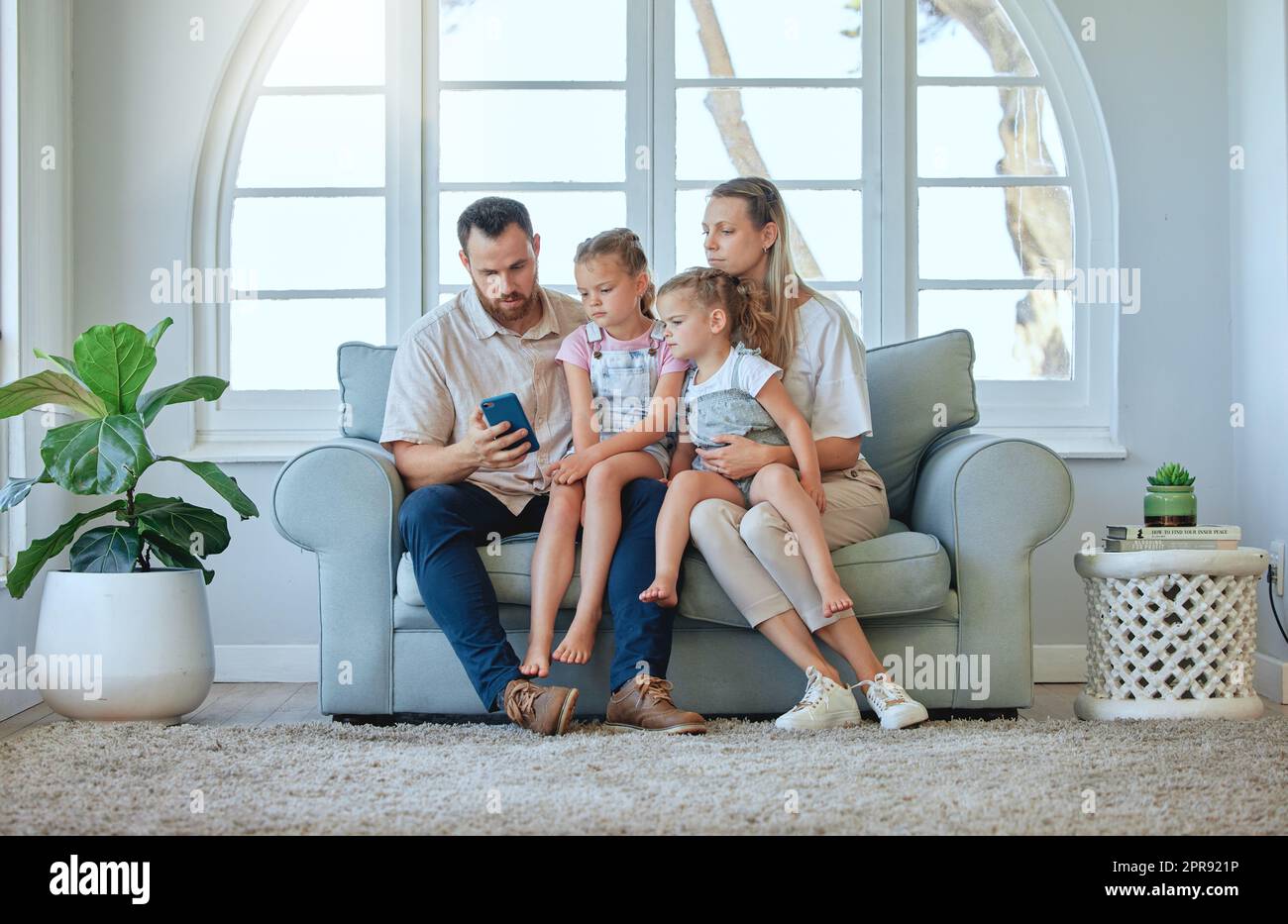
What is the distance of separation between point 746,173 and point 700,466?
47.9 inches

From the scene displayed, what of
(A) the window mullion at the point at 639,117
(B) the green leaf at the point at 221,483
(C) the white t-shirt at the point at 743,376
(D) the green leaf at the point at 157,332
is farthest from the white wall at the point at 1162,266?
(D) the green leaf at the point at 157,332

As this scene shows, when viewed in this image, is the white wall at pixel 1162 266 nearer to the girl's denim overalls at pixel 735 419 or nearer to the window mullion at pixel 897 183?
the window mullion at pixel 897 183

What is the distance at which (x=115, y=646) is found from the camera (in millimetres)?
2564

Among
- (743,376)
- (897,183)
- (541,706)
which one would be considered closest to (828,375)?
(743,376)

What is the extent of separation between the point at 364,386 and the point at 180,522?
53 cm

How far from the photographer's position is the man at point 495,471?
2357 millimetres

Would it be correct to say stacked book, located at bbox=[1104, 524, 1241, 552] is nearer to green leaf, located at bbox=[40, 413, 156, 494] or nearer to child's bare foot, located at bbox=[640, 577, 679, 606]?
child's bare foot, located at bbox=[640, 577, 679, 606]

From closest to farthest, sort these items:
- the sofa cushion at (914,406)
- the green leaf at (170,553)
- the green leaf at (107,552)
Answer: the green leaf at (107,552) < the green leaf at (170,553) < the sofa cushion at (914,406)

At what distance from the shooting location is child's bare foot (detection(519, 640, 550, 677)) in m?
2.37

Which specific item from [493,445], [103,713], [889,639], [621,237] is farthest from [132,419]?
[889,639]

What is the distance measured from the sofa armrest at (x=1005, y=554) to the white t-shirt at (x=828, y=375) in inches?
11.1

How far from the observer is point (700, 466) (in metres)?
2.63

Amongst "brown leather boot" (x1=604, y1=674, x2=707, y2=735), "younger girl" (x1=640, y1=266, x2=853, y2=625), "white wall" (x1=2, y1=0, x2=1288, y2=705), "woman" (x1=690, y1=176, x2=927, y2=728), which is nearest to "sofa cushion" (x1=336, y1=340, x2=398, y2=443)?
"white wall" (x1=2, y1=0, x2=1288, y2=705)

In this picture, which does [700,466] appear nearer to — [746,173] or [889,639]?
[889,639]
